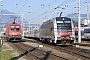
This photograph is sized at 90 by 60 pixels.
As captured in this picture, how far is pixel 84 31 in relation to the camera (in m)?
51.1

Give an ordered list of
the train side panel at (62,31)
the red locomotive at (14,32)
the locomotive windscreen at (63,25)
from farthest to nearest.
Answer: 1. the red locomotive at (14,32)
2. the locomotive windscreen at (63,25)
3. the train side panel at (62,31)

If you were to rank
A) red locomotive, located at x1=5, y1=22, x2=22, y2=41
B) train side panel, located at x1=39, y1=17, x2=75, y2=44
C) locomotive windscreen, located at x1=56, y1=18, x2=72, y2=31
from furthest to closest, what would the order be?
1. red locomotive, located at x1=5, y1=22, x2=22, y2=41
2. locomotive windscreen, located at x1=56, y1=18, x2=72, y2=31
3. train side panel, located at x1=39, y1=17, x2=75, y2=44

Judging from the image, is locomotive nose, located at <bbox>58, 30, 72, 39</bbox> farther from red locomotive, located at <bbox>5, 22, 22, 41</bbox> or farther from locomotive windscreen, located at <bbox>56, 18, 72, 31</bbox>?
red locomotive, located at <bbox>5, 22, 22, 41</bbox>

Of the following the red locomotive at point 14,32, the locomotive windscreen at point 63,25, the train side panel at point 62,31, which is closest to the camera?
the train side panel at point 62,31

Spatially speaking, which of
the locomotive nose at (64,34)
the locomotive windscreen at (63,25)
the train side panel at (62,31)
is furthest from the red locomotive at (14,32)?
the locomotive nose at (64,34)

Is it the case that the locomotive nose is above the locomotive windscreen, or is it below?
below

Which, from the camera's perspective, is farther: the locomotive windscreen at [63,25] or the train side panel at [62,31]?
the locomotive windscreen at [63,25]

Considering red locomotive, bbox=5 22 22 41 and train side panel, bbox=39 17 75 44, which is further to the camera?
red locomotive, bbox=5 22 22 41

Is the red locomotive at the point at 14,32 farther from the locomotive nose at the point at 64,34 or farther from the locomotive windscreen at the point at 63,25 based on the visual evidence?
the locomotive nose at the point at 64,34

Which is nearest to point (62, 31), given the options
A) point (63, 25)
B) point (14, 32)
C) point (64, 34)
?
point (64, 34)

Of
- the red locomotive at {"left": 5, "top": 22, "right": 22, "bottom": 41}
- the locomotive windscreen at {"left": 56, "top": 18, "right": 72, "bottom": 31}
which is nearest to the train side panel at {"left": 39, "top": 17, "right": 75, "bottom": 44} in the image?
the locomotive windscreen at {"left": 56, "top": 18, "right": 72, "bottom": 31}

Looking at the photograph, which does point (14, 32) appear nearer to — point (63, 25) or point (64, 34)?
point (63, 25)

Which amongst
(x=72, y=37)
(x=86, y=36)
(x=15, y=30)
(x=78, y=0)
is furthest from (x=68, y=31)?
(x=86, y=36)

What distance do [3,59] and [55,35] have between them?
11.6m
